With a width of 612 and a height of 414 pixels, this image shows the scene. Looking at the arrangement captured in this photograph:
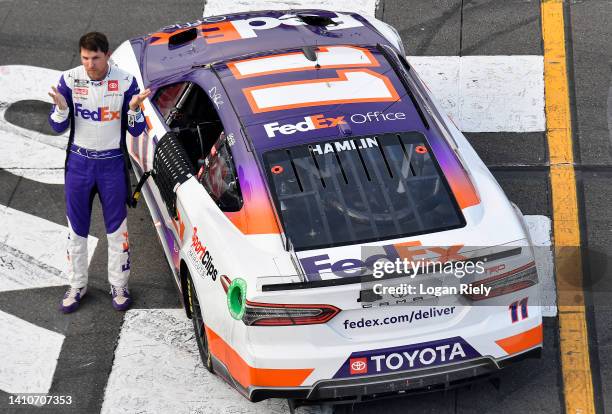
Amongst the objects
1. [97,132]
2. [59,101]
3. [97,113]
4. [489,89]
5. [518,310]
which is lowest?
[489,89]

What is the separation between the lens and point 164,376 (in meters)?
6.98

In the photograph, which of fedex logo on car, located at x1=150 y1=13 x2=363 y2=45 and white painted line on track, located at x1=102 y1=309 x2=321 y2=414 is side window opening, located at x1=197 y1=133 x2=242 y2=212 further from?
fedex logo on car, located at x1=150 y1=13 x2=363 y2=45

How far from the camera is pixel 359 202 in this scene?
6.41m

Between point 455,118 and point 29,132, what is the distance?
354 centimetres

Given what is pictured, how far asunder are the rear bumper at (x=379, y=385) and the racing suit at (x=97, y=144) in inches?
71.8

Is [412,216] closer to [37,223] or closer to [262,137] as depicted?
[262,137]

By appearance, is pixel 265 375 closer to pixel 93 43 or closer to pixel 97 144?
pixel 97 144

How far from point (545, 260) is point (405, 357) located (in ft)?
7.07

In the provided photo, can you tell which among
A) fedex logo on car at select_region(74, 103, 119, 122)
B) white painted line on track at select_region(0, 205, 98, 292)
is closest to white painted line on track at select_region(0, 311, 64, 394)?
white painted line on track at select_region(0, 205, 98, 292)

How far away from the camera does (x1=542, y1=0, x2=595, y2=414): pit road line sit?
6.77 meters

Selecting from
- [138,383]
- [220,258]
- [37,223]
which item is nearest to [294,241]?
[220,258]

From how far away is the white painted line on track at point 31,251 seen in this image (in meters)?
7.93

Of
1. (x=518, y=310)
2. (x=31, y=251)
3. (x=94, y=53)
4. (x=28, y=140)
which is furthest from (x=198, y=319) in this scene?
(x=28, y=140)

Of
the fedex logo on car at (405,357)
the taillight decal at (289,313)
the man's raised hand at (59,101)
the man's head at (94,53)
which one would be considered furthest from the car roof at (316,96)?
the fedex logo on car at (405,357)
